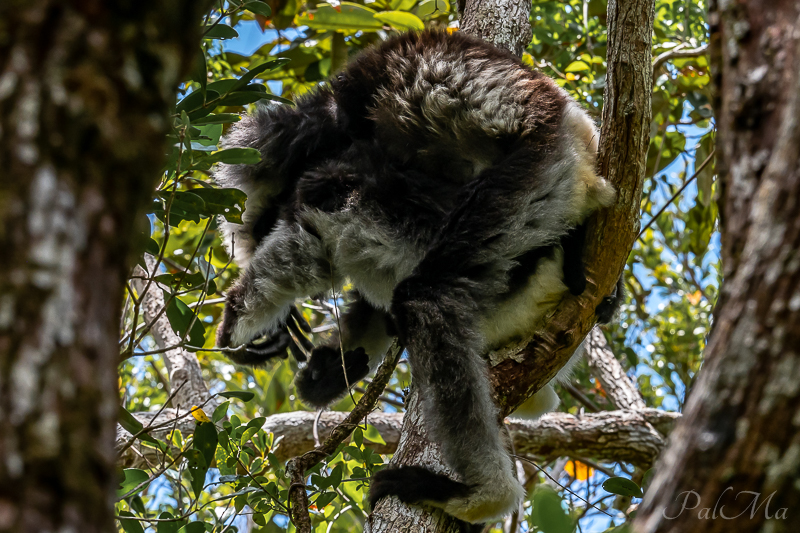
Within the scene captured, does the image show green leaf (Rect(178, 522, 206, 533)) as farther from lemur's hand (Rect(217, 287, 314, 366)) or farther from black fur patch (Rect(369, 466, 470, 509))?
lemur's hand (Rect(217, 287, 314, 366))

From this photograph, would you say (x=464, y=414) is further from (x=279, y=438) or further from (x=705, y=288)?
(x=705, y=288)

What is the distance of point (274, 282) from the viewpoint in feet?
13.5

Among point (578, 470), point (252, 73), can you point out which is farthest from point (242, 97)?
point (578, 470)

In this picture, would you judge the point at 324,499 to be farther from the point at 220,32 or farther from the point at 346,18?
the point at 346,18

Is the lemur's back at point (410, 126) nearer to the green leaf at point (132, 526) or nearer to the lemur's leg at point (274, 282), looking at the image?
the lemur's leg at point (274, 282)

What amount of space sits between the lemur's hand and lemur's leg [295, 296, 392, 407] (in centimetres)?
16

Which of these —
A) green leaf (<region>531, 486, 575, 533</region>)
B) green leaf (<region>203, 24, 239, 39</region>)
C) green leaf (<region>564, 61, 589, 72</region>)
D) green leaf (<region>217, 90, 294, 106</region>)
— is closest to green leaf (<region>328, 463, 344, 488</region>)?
green leaf (<region>217, 90, 294, 106</region>)

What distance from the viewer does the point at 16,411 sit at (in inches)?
34.6

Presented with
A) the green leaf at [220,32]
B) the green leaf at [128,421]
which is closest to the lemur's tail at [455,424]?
the green leaf at [128,421]

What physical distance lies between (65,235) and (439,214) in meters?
2.90

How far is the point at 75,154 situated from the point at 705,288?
7079mm

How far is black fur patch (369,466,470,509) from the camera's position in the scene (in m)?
2.90

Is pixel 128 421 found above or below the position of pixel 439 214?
below

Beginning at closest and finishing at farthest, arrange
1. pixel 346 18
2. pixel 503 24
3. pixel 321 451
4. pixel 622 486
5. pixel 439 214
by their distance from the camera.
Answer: pixel 622 486
pixel 321 451
pixel 439 214
pixel 503 24
pixel 346 18
